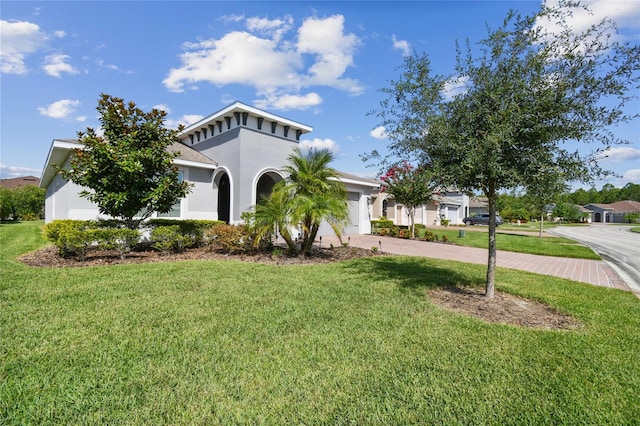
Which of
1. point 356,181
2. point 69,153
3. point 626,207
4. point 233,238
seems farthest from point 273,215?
point 626,207

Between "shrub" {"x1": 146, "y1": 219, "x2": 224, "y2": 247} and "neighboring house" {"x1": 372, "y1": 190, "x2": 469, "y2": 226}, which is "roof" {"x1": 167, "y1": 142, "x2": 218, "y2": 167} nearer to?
"shrub" {"x1": 146, "y1": 219, "x2": 224, "y2": 247}

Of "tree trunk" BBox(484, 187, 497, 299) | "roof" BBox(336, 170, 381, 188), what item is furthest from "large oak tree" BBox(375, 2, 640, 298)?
"roof" BBox(336, 170, 381, 188)

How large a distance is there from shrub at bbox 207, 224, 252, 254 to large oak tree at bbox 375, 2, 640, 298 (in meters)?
7.44

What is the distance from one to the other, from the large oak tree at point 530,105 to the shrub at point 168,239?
8.81 metres

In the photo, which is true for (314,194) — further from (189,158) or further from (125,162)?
(189,158)

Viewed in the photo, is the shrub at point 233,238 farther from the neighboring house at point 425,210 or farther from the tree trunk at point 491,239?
the neighboring house at point 425,210

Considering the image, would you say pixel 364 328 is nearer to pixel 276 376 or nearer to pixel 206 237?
pixel 276 376

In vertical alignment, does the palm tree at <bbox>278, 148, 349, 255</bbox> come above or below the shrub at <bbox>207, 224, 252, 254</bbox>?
above

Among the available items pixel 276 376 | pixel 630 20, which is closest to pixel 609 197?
pixel 630 20

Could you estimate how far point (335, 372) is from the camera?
3014 mm

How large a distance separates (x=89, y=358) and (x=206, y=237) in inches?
339

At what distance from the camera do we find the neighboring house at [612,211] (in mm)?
61969

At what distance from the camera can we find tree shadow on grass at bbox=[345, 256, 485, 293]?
23.1ft

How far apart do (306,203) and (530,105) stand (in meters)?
6.28
